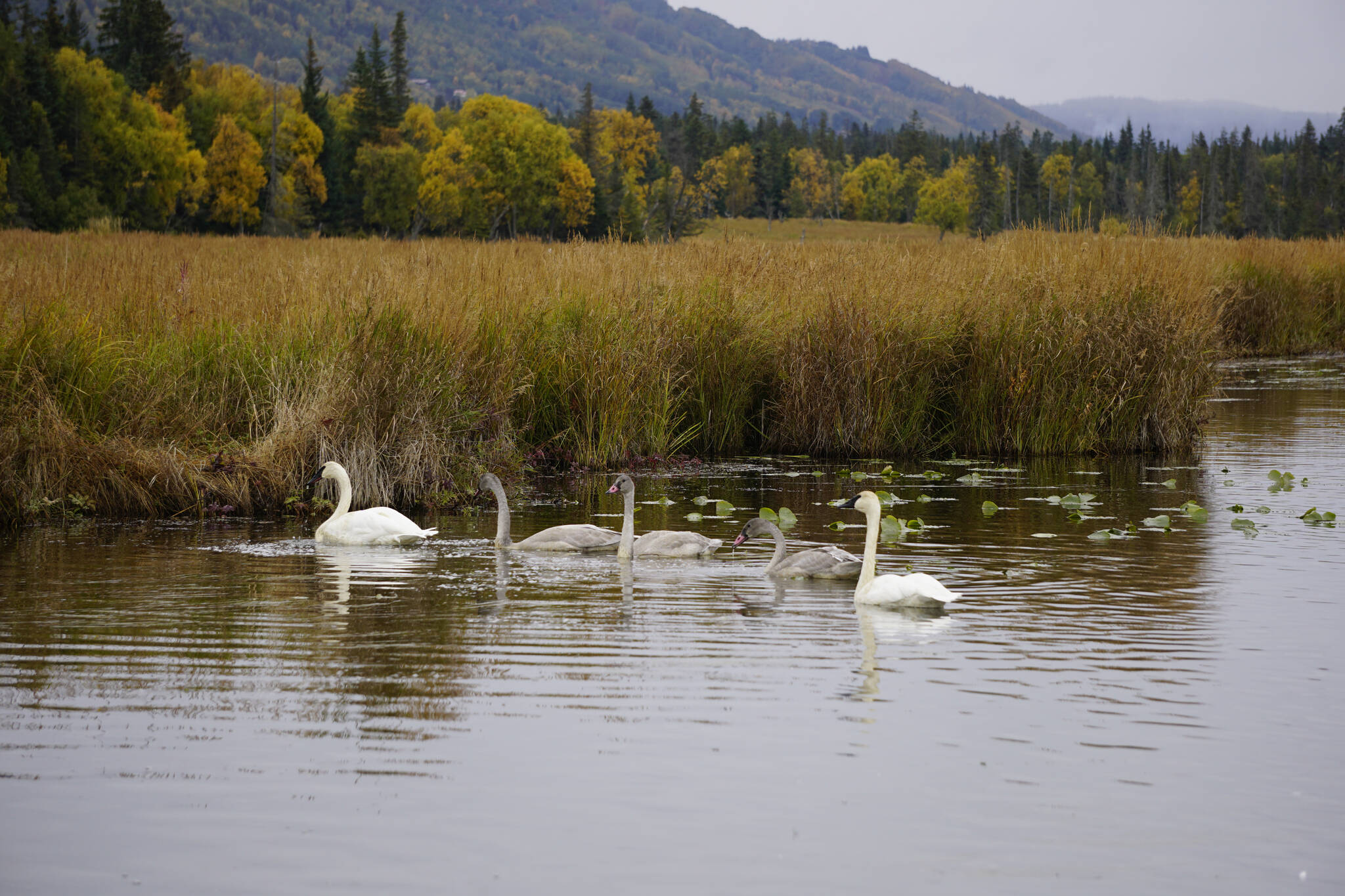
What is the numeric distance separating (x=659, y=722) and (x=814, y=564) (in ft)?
12.7

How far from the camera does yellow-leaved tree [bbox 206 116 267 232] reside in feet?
273

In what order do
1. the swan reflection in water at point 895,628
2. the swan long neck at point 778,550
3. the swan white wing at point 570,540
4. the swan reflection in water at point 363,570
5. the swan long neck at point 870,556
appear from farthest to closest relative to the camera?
the swan white wing at point 570,540 < the swan long neck at point 778,550 < the swan reflection in water at point 363,570 < the swan long neck at point 870,556 < the swan reflection in water at point 895,628

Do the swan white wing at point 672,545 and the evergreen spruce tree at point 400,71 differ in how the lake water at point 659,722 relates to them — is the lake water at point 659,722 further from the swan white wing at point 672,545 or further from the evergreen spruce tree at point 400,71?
the evergreen spruce tree at point 400,71

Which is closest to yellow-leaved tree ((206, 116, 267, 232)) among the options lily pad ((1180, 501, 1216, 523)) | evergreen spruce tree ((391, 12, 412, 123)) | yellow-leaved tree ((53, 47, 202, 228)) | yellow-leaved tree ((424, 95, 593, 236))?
yellow-leaved tree ((53, 47, 202, 228))

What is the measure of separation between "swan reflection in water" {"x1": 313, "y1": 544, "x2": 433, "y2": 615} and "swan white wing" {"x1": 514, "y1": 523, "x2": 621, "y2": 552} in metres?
0.91

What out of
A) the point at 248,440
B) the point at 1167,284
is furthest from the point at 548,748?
the point at 1167,284

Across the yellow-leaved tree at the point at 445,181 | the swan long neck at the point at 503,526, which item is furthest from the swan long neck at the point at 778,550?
the yellow-leaved tree at the point at 445,181

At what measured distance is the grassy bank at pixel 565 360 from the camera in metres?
12.9

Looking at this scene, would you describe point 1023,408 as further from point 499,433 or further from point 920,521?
point 499,433

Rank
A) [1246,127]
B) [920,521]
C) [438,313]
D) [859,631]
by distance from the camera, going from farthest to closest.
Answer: [1246,127], [438,313], [920,521], [859,631]

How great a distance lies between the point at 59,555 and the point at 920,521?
771 centimetres

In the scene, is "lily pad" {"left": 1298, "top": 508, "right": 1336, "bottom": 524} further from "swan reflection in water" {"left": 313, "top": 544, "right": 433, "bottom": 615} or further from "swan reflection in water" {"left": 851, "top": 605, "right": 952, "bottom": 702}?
"swan reflection in water" {"left": 313, "top": 544, "right": 433, "bottom": 615}

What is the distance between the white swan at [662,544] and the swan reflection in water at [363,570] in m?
1.70

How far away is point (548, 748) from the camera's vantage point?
6004mm
